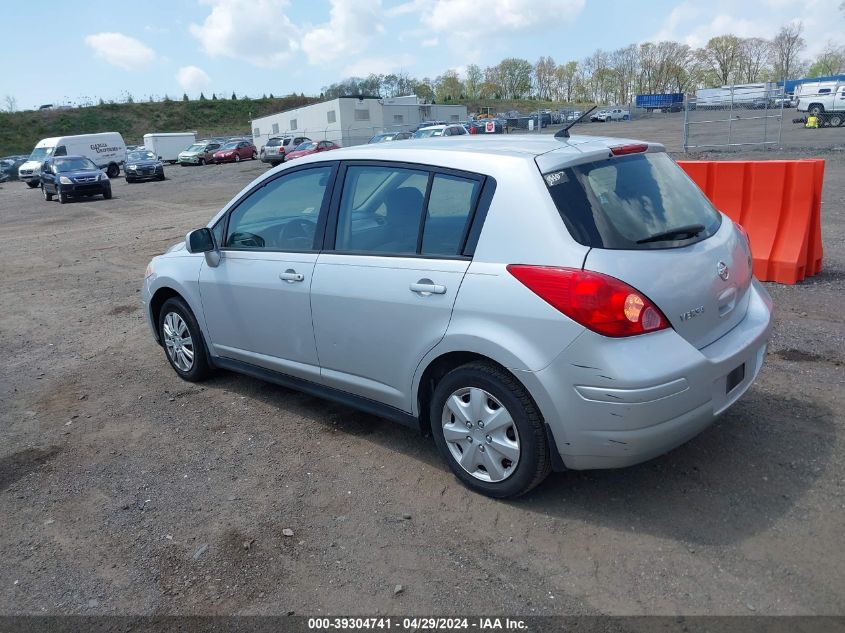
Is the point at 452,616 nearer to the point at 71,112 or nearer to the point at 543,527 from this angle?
the point at 543,527

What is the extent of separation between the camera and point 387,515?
355 centimetres

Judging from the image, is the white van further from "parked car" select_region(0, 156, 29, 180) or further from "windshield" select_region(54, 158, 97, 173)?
"windshield" select_region(54, 158, 97, 173)

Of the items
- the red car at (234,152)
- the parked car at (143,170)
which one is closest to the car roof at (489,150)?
the parked car at (143,170)

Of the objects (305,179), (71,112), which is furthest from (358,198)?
(71,112)

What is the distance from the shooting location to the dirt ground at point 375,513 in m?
2.94

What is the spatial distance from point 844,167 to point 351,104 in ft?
127

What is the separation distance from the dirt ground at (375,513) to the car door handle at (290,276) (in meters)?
1.03

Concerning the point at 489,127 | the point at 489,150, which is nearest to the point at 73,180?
the point at 489,150

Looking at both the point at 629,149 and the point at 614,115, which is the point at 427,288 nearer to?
the point at 629,149

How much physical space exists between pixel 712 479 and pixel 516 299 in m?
1.47

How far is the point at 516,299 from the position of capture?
3213 millimetres

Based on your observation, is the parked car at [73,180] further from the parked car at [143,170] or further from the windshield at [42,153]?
the windshield at [42,153]

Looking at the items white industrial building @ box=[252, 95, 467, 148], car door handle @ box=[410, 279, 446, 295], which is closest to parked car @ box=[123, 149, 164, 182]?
white industrial building @ box=[252, 95, 467, 148]

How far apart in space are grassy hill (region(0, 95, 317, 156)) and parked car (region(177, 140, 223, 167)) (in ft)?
123
